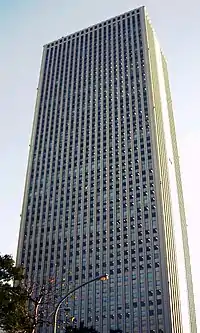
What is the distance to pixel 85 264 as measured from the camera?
333ft

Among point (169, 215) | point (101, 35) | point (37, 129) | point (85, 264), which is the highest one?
point (101, 35)

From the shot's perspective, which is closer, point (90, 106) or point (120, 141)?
point (120, 141)

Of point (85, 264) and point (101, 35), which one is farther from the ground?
point (101, 35)

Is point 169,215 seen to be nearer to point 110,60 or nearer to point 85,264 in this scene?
point 85,264

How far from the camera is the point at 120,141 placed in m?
116

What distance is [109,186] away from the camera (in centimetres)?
11000

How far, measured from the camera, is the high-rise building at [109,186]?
94.6 metres

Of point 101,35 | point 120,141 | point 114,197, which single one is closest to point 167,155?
point 120,141

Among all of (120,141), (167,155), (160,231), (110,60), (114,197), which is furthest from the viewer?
(110,60)

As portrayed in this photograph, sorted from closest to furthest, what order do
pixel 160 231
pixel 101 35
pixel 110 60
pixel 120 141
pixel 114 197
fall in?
pixel 160 231 → pixel 114 197 → pixel 120 141 → pixel 110 60 → pixel 101 35

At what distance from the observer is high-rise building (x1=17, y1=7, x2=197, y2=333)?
310ft

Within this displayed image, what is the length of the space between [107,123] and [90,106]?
940 cm

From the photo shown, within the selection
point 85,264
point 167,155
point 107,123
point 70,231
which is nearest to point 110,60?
point 107,123

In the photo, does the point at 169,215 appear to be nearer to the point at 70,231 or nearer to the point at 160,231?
the point at 160,231
